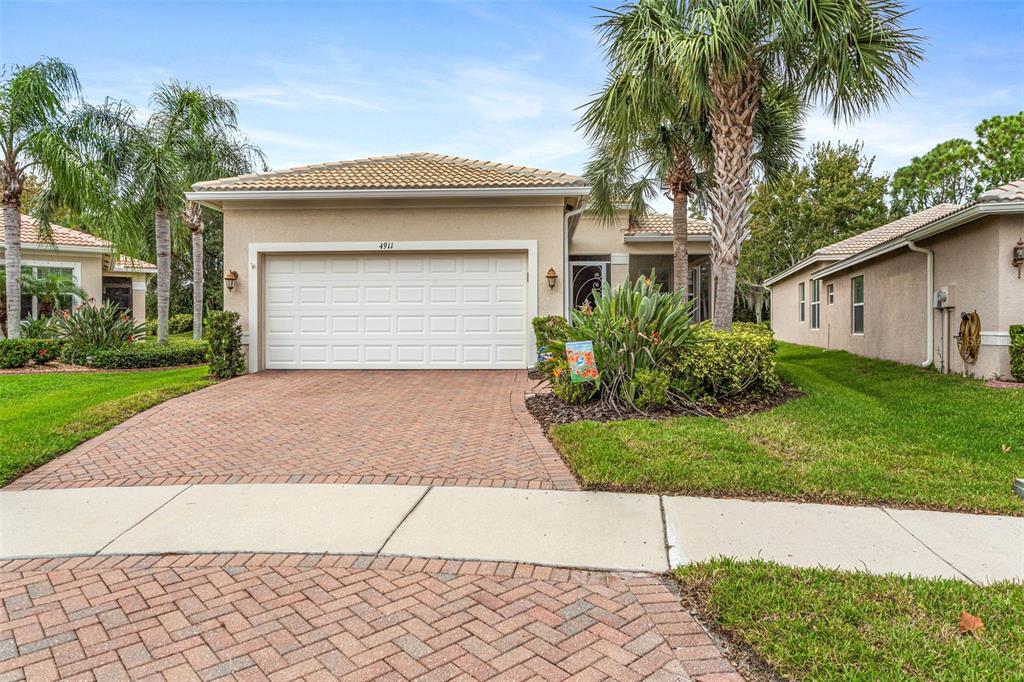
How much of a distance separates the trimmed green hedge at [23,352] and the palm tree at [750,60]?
1339 centimetres

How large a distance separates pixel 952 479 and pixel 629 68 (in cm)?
761

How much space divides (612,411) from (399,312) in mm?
5819

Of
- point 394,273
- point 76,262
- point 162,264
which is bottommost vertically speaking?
point 394,273

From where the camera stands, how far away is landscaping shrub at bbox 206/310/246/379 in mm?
10555

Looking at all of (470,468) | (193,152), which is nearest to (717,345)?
(470,468)

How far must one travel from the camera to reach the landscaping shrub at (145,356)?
12594 millimetres

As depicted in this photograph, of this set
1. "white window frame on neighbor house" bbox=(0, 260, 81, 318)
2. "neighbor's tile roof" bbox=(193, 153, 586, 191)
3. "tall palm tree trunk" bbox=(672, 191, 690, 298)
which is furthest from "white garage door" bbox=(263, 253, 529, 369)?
"white window frame on neighbor house" bbox=(0, 260, 81, 318)

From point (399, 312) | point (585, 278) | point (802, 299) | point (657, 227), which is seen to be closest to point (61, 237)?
point (399, 312)

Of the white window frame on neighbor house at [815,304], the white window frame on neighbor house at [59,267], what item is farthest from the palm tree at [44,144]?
the white window frame on neighbor house at [815,304]

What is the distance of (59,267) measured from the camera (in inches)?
755

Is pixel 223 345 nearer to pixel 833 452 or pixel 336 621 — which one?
pixel 336 621

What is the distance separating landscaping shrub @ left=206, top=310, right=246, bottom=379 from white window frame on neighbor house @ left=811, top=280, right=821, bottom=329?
17448 millimetres

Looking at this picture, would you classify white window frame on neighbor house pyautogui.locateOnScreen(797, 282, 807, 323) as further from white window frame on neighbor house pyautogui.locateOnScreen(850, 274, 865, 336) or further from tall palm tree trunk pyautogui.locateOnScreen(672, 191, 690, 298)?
tall palm tree trunk pyautogui.locateOnScreen(672, 191, 690, 298)

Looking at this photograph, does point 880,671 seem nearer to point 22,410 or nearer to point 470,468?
point 470,468
